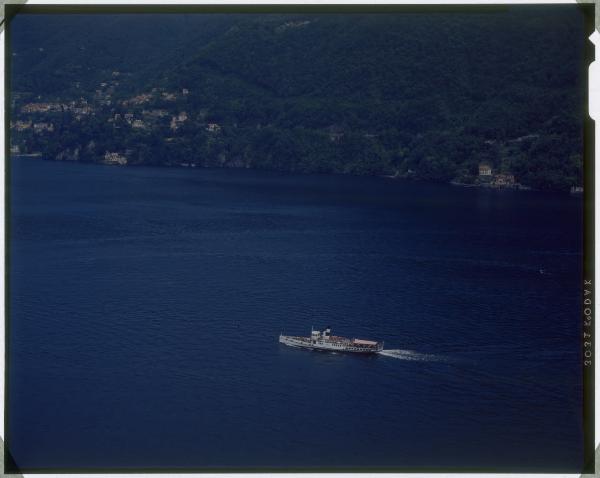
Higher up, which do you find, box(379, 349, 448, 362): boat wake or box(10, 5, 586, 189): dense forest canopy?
box(10, 5, 586, 189): dense forest canopy

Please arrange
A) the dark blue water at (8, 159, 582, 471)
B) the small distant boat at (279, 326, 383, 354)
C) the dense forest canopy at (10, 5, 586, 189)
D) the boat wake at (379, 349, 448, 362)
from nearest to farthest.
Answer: the dark blue water at (8, 159, 582, 471) → the boat wake at (379, 349, 448, 362) → the small distant boat at (279, 326, 383, 354) → the dense forest canopy at (10, 5, 586, 189)

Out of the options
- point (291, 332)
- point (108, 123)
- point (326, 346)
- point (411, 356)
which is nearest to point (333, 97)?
point (108, 123)

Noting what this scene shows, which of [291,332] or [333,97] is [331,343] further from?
[333,97]

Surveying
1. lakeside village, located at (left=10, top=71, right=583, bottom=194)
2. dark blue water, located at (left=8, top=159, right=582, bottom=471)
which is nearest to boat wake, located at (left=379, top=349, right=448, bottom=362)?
dark blue water, located at (left=8, top=159, right=582, bottom=471)

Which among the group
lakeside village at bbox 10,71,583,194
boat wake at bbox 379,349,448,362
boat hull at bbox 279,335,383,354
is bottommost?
boat wake at bbox 379,349,448,362

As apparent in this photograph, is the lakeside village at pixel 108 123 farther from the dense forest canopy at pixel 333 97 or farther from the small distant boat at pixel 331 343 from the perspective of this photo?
the small distant boat at pixel 331 343

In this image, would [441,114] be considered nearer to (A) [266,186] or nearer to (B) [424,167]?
(B) [424,167]

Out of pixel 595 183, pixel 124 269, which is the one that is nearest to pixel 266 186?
pixel 124 269

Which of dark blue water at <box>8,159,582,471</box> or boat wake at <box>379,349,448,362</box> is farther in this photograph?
boat wake at <box>379,349,448,362</box>

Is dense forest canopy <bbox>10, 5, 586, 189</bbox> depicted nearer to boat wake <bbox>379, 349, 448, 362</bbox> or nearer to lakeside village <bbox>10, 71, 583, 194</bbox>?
lakeside village <bbox>10, 71, 583, 194</bbox>
